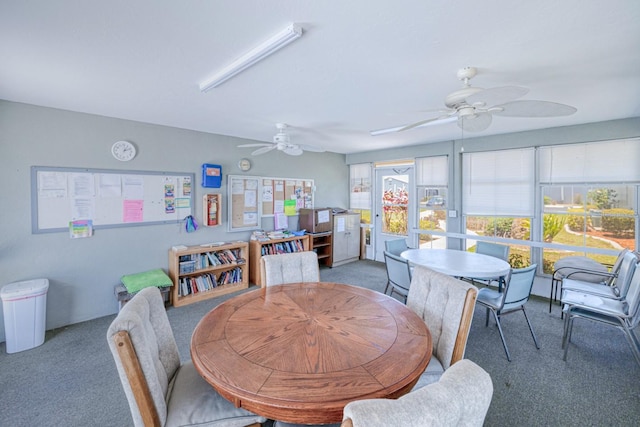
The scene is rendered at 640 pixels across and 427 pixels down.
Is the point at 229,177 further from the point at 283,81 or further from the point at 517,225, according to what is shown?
the point at 517,225

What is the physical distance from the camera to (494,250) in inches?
139

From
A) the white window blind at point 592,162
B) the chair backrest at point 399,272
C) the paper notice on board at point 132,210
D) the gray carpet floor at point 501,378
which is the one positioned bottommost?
the gray carpet floor at point 501,378

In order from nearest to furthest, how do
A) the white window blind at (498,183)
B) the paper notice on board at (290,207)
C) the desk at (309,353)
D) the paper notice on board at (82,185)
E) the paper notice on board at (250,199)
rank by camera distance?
the desk at (309,353)
the paper notice on board at (82,185)
the white window blind at (498,183)
the paper notice on board at (250,199)
the paper notice on board at (290,207)

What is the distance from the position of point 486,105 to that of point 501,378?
2145 mm

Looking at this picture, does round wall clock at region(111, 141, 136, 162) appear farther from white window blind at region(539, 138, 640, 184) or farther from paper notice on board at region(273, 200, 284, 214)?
white window blind at region(539, 138, 640, 184)

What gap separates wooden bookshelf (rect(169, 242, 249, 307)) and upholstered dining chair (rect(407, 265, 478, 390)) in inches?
115

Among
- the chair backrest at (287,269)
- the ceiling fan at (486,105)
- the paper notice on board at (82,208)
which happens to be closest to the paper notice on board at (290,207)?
the chair backrest at (287,269)

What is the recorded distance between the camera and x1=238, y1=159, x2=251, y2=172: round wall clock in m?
4.36

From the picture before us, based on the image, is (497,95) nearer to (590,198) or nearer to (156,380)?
(156,380)

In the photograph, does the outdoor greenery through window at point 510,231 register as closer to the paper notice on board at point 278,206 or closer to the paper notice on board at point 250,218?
the paper notice on board at point 278,206

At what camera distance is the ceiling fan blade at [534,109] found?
1.80 metres

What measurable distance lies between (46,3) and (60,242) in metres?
2.60

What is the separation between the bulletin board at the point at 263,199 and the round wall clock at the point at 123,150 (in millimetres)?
1283

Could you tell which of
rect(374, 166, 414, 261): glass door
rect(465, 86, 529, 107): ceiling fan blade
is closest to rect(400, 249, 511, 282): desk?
rect(465, 86, 529, 107): ceiling fan blade
